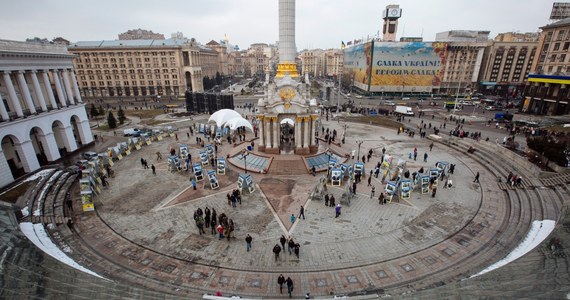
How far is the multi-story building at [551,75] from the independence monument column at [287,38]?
54.6 m

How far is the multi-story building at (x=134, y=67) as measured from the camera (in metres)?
92.8

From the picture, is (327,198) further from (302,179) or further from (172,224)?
(172,224)

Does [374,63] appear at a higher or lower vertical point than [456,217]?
higher

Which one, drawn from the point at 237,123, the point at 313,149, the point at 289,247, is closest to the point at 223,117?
the point at 237,123

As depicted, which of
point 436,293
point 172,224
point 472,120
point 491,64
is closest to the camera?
point 436,293

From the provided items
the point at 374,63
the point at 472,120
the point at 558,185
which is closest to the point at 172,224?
the point at 558,185

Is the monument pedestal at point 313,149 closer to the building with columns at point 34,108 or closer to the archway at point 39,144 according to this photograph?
the building with columns at point 34,108

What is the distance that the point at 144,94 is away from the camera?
100m

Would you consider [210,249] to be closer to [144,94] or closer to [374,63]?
[374,63]

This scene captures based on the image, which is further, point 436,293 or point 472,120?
point 472,120

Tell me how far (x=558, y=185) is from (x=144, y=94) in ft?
361

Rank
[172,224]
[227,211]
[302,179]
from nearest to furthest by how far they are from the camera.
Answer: [172,224] → [227,211] → [302,179]

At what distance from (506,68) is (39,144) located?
125660 mm

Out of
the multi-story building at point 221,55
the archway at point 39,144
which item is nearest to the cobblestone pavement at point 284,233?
the archway at point 39,144
